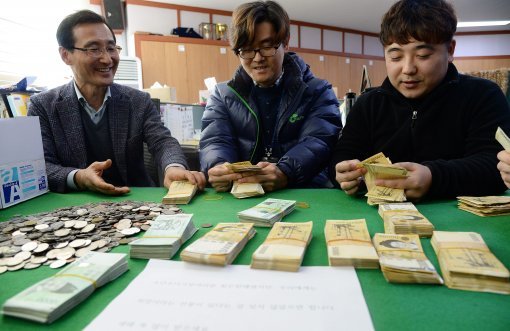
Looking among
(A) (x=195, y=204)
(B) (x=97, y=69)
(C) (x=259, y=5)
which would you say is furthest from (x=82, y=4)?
(A) (x=195, y=204)

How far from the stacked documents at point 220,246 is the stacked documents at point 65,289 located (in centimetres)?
15

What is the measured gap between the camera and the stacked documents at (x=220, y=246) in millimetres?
768

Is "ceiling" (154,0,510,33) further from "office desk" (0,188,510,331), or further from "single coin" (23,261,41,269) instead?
"single coin" (23,261,41,269)

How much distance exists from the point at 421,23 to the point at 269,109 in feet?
2.73

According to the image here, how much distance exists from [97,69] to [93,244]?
1.49m

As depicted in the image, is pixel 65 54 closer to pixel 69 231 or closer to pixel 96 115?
pixel 96 115

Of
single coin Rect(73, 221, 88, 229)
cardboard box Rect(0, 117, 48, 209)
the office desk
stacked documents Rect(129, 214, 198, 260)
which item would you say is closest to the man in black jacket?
the office desk

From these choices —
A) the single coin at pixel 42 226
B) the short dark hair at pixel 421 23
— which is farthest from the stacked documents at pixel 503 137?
Answer: the single coin at pixel 42 226

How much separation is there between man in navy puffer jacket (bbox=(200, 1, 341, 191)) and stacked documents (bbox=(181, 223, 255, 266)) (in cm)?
70

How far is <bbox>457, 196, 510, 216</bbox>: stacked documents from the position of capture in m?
1.07

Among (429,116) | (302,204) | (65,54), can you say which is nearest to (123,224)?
(302,204)

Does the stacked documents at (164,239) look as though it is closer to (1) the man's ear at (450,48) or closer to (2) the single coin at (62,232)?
(2) the single coin at (62,232)

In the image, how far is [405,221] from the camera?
36.6 inches

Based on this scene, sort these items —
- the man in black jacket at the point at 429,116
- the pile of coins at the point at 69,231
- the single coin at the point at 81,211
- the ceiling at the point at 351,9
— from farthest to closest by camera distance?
1. the ceiling at the point at 351,9
2. the man in black jacket at the point at 429,116
3. the single coin at the point at 81,211
4. the pile of coins at the point at 69,231
